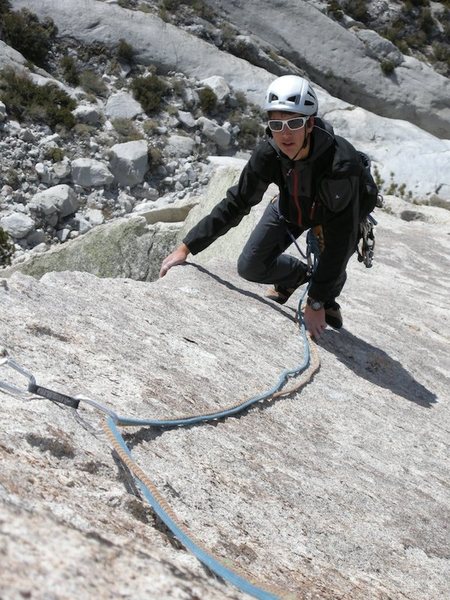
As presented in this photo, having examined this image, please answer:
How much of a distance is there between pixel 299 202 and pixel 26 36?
79.7ft

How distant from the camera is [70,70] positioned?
84.1ft

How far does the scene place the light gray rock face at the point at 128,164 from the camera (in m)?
21.2

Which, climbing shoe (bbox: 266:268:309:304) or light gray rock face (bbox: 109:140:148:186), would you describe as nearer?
climbing shoe (bbox: 266:268:309:304)

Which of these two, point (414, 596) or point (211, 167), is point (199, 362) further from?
point (211, 167)

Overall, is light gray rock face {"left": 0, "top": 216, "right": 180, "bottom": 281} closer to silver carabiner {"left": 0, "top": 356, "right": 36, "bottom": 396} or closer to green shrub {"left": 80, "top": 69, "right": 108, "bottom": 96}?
silver carabiner {"left": 0, "top": 356, "right": 36, "bottom": 396}

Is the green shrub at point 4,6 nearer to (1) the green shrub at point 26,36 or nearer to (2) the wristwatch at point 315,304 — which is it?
(1) the green shrub at point 26,36

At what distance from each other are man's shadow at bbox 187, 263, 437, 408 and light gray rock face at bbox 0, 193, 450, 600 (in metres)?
0.02

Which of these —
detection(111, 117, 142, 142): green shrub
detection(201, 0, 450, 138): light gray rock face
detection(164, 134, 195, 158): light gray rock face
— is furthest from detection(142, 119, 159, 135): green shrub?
detection(201, 0, 450, 138): light gray rock face

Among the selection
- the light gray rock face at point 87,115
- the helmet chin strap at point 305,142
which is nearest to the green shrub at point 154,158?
the light gray rock face at point 87,115

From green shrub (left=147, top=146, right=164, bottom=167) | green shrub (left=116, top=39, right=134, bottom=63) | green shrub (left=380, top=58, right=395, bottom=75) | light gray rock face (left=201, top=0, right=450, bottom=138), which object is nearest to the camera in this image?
green shrub (left=147, top=146, right=164, bottom=167)

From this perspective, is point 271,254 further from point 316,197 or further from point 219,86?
point 219,86

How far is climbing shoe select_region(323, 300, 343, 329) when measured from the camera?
512cm

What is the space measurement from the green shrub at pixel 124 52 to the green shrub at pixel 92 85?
2138 mm

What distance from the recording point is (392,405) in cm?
427
